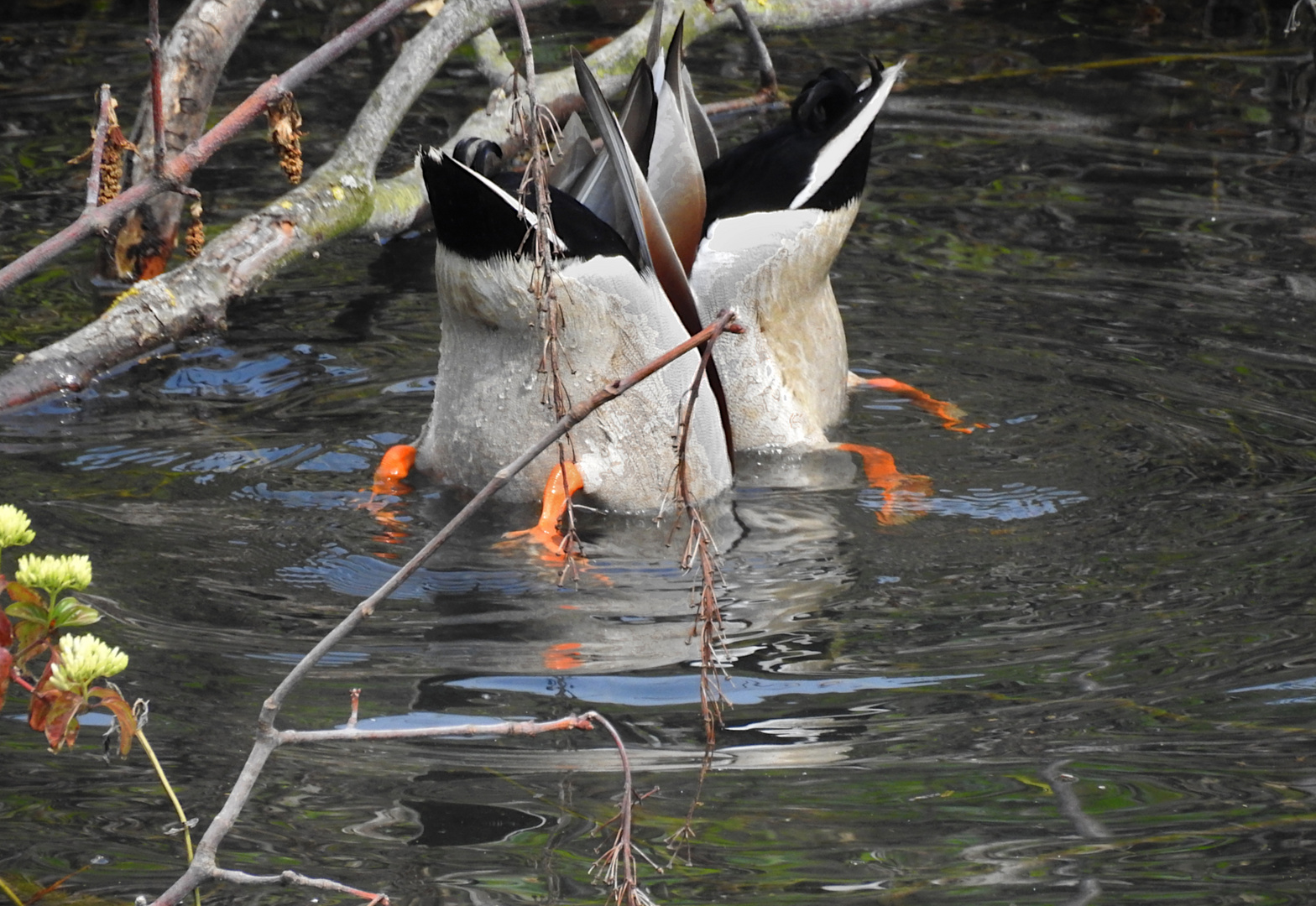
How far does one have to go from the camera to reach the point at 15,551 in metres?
4.25

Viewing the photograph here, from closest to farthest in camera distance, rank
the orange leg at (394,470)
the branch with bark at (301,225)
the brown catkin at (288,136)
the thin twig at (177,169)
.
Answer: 1. the thin twig at (177,169)
2. the brown catkin at (288,136)
3. the orange leg at (394,470)
4. the branch with bark at (301,225)

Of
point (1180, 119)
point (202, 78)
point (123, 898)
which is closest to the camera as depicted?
point (123, 898)

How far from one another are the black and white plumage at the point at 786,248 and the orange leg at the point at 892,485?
194 mm

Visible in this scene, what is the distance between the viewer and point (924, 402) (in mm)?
5516

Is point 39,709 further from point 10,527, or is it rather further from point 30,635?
point 10,527

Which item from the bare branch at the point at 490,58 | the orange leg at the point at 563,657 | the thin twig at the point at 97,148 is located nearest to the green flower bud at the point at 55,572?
the thin twig at the point at 97,148

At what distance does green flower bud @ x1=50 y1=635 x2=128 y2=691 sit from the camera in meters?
2.13

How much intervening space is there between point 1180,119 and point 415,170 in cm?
420

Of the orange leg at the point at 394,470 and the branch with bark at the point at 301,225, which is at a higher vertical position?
the branch with bark at the point at 301,225

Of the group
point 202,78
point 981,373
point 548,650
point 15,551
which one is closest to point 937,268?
point 981,373

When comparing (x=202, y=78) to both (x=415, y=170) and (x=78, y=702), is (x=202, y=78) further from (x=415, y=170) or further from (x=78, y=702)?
(x=78, y=702)

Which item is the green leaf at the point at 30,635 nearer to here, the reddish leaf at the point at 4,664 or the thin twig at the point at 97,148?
the reddish leaf at the point at 4,664

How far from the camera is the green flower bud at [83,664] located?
84.0 inches

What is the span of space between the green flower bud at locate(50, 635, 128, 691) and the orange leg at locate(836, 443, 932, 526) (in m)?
2.81
